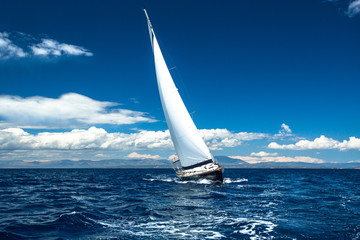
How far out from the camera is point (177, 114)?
34375 mm

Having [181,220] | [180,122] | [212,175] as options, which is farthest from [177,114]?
[181,220]

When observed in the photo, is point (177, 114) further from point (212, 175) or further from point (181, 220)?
point (181, 220)

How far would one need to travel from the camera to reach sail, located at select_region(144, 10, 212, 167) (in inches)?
1348

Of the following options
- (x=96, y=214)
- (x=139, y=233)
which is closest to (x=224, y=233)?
(x=139, y=233)

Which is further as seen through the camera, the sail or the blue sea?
the sail

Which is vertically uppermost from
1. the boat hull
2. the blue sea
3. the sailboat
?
the sailboat

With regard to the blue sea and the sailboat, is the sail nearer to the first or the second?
the sailboat

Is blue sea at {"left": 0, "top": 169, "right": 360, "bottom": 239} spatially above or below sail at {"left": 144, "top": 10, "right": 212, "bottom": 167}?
below

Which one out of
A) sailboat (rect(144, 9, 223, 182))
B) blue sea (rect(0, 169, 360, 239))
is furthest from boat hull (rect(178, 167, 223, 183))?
blue sea (rect(0, 169, 360, 239))

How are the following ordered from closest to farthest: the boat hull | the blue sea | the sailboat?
the blue sea < the boat hull < the sailboat

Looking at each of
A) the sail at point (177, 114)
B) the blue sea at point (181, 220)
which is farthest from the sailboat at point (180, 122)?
the blue sea at point (181, 220)

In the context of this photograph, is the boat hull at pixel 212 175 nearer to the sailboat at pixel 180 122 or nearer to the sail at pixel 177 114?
the sailboat at pixel 180 122

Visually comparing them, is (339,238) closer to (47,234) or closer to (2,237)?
(47,234)

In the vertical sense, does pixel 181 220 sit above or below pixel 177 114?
below
